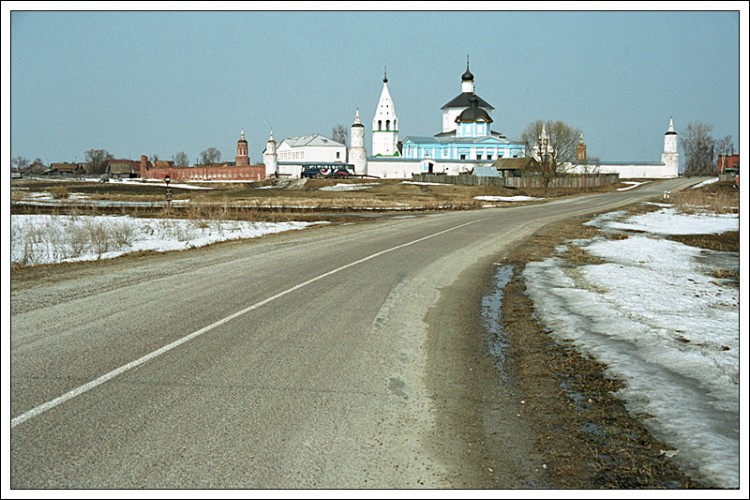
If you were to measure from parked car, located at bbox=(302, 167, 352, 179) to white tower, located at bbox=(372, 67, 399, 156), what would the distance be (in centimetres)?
1563

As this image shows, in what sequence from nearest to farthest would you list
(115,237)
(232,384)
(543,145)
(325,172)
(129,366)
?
(232,384), (129,366), (115,237), (543,145), (325,172)

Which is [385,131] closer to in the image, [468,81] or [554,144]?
[468,81]

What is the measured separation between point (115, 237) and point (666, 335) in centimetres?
1696

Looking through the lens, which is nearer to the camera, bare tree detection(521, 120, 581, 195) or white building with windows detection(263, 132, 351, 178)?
bare tree detection(521, 120, 581, 195)

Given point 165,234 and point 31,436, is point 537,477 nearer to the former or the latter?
point 31,436

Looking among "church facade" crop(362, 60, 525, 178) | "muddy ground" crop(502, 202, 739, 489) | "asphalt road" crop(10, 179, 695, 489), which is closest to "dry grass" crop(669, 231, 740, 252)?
"asphalt road" crop(10, 179, 695, 489)

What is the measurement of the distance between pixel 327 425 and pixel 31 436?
84.3 inches

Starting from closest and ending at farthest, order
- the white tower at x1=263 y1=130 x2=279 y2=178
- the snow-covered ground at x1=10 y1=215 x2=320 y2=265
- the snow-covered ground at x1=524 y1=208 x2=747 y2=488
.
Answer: the snow-covered ground at x1=524 y1=208 x2=747 y2=488 < the snow-covered ground at x1=10 y1=215 x2=320 y2=265 < the white tower at x1=263 y1=130 x2=279 y2=178

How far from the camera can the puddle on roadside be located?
7988 millimetres

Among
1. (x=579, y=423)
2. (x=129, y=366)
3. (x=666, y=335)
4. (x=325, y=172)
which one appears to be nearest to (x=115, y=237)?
(x=129, y=366)

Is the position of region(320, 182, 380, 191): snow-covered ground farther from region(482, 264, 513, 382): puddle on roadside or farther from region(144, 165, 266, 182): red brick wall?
region(482, 264, 513, 382): puddle on roadside

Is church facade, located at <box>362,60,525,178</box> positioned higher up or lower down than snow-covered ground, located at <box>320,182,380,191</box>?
higher up

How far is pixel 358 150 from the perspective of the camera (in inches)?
4641

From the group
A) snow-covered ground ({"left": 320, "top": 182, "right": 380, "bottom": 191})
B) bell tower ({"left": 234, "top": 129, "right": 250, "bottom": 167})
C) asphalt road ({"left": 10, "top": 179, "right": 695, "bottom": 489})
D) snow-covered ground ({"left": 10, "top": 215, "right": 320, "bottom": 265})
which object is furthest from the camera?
bell tower ({"left": 234, "top": 129, "right": 250, "bottom": 167})
